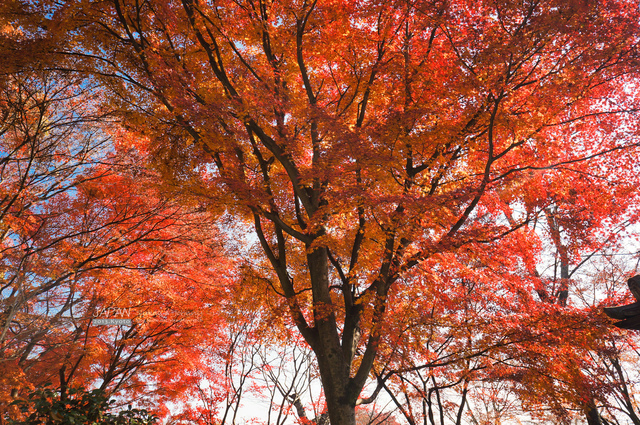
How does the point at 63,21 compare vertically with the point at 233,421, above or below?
above

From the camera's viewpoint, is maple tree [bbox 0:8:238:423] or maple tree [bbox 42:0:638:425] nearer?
maple tree [bbox 42:0:638:425]

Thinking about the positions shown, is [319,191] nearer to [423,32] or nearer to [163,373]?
[423,32]

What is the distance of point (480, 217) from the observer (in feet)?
37.8

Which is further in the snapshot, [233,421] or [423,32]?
[233,421]

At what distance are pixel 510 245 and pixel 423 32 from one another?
5408mm

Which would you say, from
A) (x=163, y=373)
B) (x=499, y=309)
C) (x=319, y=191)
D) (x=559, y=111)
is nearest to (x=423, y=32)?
(x=559, y=111)

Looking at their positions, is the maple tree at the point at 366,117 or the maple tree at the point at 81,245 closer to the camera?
the maple tree at the point at 366,117

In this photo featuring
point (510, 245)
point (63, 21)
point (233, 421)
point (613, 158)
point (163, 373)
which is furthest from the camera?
point (163, 373)

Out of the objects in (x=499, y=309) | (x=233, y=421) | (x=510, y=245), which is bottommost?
(x=233, y=421)

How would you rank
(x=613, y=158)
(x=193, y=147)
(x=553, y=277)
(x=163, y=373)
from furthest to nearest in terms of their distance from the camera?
(x=163, y=373)
(x=553, y=277)
(x=193, y=147)
(x=613, y=158)

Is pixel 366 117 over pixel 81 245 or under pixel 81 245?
over

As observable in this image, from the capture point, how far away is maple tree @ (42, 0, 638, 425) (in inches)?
204

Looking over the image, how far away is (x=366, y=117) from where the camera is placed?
7996 mm

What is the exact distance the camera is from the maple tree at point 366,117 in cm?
519
